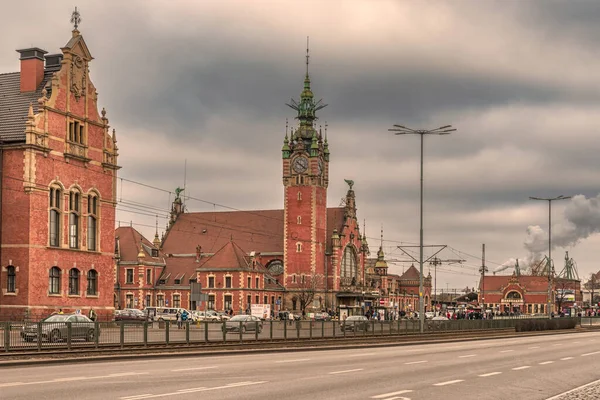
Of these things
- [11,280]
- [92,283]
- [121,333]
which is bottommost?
[121,333]

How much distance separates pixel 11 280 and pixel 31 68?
16112 millimetres

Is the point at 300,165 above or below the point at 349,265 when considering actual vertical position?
above

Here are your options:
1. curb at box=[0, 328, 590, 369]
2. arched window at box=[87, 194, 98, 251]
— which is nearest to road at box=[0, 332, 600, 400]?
curb at box=[0, 328, 590, 369]

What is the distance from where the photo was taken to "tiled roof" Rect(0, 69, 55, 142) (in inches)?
2472

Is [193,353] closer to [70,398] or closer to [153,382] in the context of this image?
[153,382]

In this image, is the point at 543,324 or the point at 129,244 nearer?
the point at 543,324

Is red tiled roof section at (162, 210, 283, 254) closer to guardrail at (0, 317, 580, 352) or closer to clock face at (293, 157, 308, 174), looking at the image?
clock face at (293, 157, 308, 174)

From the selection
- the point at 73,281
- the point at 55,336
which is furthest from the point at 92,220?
the point at 55,336

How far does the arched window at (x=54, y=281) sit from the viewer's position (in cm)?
6300

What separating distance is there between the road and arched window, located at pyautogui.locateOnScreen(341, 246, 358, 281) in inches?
4052

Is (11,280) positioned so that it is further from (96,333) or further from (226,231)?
(226,231)

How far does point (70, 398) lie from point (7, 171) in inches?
1891

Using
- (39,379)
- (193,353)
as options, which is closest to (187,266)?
(193,353)

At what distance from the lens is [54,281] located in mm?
63500
